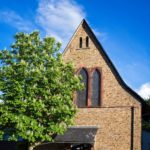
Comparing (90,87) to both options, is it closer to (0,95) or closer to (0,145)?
(0,95)

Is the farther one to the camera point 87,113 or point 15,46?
point 87,113

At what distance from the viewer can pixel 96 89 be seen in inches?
1118

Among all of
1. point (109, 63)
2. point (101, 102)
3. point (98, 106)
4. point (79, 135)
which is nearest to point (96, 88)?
point (101, 102)

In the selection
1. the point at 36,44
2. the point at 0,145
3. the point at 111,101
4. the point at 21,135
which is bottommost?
the point at 0,145

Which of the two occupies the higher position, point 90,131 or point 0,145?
point 90,131

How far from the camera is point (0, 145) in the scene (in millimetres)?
32125

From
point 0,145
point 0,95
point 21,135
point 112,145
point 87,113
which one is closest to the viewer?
point 21,135

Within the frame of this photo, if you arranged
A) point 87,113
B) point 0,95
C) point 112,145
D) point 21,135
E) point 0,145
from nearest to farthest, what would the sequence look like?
point 21,135, point 0,95, point 112,145, point 87,113, point 0,145

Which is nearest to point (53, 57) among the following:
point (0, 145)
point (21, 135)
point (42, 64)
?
point (42, 64)

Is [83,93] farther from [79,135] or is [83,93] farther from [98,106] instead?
[79,135]

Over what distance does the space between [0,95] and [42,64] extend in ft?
12.0

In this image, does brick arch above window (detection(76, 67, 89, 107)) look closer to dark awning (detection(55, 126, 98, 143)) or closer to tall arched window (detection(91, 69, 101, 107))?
tall arched window (detection(91, 69, 101, 107))

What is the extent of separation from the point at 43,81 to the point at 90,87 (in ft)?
20.6

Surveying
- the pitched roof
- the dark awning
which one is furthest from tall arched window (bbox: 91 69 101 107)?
the dark awning
